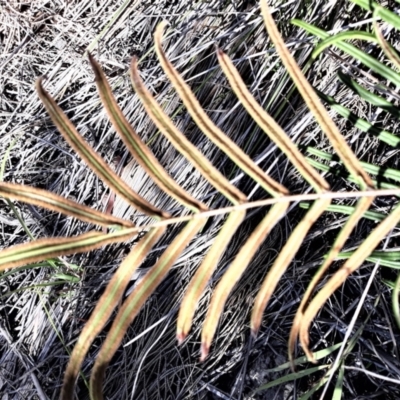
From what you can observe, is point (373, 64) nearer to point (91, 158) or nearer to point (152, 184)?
point (91, 158)

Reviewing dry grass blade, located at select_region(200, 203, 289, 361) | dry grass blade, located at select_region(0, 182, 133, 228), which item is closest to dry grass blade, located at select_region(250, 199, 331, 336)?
dry grass blade, located at select_region(200, 203, 289, 361)

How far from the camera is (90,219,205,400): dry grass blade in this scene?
0.47 meters

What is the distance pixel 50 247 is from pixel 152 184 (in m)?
0.64

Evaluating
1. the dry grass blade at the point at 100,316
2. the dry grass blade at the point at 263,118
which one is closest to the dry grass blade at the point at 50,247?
the dry grass blade at the point at 100,316

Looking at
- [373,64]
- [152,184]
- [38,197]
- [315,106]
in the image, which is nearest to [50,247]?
[38,197]

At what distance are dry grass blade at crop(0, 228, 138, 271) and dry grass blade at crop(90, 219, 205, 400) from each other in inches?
1.6

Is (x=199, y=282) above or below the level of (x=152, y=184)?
above

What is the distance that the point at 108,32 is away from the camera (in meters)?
1.16

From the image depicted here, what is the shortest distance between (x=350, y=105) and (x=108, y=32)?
50 cm

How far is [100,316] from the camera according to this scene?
0.47m

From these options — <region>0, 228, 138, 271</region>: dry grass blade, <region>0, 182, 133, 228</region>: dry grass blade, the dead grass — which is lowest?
the dead grass

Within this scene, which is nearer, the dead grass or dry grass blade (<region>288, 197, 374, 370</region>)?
dry grass blade (<region>288, 197, 374, 370</region>)

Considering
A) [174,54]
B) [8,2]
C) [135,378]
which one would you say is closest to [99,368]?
[135,378]

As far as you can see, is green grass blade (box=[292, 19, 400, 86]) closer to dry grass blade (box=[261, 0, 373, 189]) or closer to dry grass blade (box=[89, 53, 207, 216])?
dry grass blade (box=[261, 0, 373, 189])
